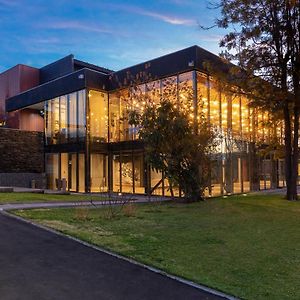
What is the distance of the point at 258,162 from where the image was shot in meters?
27.4

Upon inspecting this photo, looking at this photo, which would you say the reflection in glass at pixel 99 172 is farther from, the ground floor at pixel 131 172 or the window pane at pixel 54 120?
the window pane at pixel 54 120

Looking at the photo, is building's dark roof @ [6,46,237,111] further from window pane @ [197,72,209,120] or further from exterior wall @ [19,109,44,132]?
exterior wall @ [19,109,44,132]

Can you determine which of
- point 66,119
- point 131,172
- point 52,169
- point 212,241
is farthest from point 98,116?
point 212,241

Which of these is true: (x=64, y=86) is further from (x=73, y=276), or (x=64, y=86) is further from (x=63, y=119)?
(x=73, y=276)

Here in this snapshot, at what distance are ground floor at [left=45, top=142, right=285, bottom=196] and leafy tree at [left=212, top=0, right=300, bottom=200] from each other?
410 cm

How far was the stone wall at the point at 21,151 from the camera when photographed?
94.1 feet

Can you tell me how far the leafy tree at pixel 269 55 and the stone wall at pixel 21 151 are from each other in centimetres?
1642

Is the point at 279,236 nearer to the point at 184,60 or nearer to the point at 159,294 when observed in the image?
the point at 159,294

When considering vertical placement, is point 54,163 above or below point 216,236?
above

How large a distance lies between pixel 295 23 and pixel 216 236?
13460 millimetres

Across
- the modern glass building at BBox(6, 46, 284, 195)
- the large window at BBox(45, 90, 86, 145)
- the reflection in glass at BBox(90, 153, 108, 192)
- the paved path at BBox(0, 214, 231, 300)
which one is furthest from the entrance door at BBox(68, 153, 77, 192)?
the paved path at BBox(0, 214, 231, 300)

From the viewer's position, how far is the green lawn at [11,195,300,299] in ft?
20.1

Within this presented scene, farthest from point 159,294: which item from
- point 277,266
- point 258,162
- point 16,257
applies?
point 258,162

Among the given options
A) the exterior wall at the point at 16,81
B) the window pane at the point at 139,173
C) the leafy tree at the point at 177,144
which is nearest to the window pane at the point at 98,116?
the window pane at the point at 139,173
